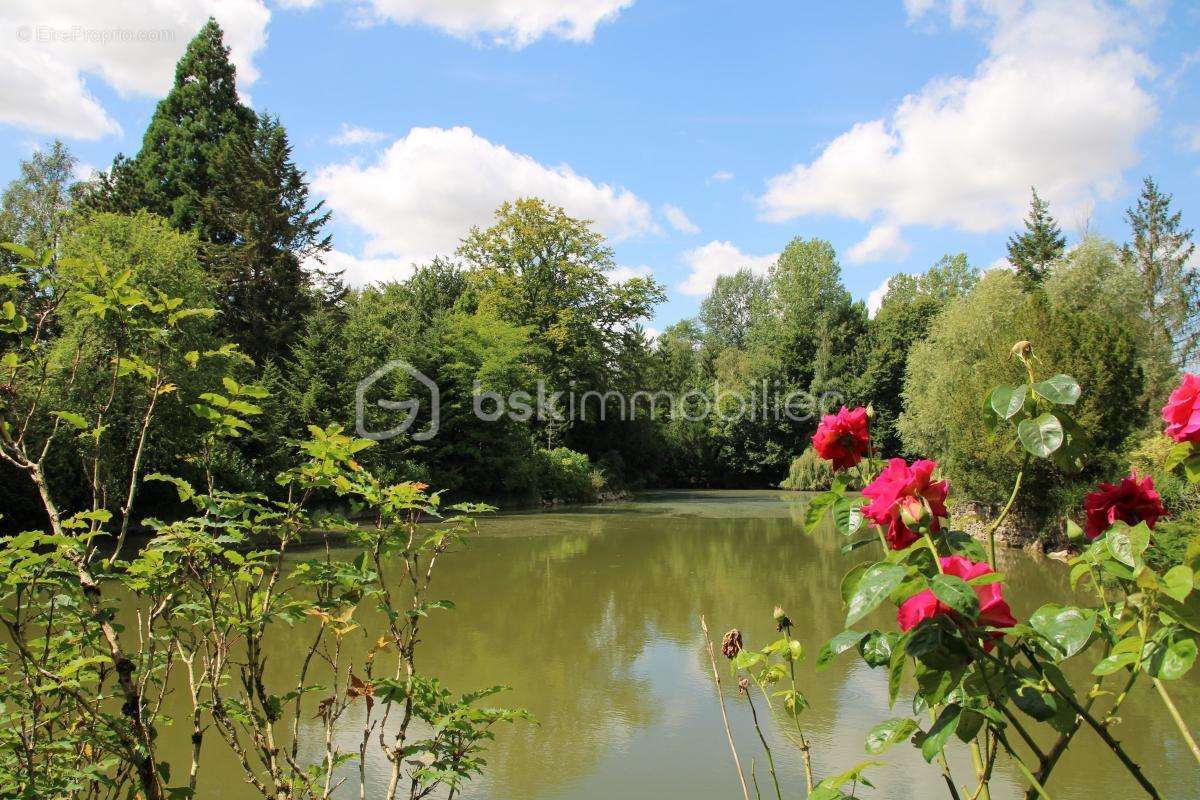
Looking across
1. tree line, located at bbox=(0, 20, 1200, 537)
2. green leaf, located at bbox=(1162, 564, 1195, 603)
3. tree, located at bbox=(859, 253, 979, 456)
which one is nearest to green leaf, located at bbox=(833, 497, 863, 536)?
green leaf, located at bbox=(1162, 564, 1195, 603)

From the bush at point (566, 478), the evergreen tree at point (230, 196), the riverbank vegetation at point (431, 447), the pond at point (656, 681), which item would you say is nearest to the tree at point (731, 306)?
the riverbank vegetation at point (431, 447)

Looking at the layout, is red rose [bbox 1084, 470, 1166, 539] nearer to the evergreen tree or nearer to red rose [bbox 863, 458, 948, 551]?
red rose [bbox 863, 458, 948, 551]

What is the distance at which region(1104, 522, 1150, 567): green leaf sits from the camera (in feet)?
3.46

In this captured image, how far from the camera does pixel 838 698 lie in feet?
19.1

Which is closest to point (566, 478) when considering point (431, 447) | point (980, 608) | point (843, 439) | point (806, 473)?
point (431, 447)

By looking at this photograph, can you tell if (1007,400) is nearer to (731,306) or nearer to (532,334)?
(532,334)

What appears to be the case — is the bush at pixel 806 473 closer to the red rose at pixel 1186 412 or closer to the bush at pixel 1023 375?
the bush at pixel 1023 375

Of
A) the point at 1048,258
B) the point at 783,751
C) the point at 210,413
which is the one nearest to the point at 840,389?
the point at 1048,258

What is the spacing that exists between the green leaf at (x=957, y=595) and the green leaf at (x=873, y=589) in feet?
0.14

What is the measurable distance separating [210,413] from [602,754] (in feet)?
12.1

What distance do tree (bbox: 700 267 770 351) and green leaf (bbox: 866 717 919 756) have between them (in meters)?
49.1

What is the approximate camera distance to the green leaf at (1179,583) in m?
0.96

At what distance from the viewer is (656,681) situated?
6273mm

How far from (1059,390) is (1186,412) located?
0.21 meters
